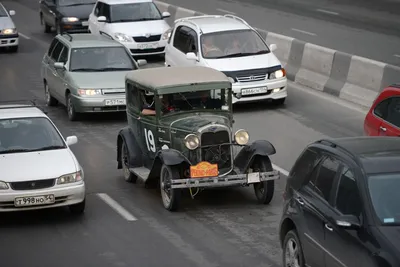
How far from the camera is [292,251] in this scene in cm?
1057

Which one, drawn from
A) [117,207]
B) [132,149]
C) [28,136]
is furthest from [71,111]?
[117,207]

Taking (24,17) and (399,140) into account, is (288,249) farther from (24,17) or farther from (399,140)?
(24,17)

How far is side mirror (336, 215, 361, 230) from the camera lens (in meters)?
8.90

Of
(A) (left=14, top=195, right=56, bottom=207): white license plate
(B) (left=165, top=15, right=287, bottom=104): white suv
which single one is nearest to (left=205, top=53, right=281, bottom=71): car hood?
(B) (left=165, top=15, right=287, bottom=104): white suv

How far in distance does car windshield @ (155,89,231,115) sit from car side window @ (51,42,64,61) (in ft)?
27.1

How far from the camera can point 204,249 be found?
1248cm

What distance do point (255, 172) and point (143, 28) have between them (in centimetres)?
1463

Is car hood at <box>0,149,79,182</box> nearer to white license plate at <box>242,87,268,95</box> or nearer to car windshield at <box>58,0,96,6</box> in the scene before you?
white license plate at <box>242,87,268,95</box>

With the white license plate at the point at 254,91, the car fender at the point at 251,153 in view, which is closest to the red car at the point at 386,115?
the car fender at the point at 251,153

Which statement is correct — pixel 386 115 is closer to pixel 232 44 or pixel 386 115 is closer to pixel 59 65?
pixel 232 44

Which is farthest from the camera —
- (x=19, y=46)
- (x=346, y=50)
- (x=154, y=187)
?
(x=19, y=46)

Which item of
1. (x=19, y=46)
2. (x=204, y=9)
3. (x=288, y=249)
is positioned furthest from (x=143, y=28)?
(x=288, y=249)

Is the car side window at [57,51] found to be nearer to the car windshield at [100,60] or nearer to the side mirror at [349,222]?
the car windshield at [100,60]

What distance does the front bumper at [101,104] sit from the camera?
822 inches
